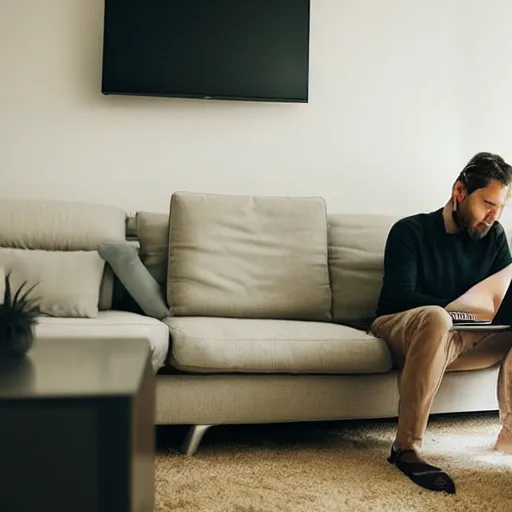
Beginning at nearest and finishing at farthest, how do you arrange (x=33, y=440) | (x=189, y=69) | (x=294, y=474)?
(x=33, y=440), (x=294, y=474), (x=189, y=69)

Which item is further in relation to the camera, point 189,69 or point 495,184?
point 189,69

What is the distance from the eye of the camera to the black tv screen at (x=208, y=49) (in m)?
3.12

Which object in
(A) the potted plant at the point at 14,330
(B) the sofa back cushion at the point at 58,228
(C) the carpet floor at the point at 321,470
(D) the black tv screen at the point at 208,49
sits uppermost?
(D) the black tv screen at the point at 208,49

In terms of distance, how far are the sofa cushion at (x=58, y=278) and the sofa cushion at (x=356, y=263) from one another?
91 centimetres

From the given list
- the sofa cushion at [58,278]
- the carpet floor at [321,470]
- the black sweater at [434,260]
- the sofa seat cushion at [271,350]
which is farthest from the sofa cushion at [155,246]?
the black sweater at [434,260]

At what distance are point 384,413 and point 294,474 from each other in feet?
1.51

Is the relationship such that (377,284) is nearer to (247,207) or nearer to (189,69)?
(247,207)

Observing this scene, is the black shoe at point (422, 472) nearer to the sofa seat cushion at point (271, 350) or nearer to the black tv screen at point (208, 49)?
the sofa seat cushion at point (271, 350)

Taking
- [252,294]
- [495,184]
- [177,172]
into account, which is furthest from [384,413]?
[177,172]

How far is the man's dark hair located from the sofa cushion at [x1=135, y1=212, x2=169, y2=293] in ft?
3.69

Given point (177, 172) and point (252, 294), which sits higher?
point (177, 172)

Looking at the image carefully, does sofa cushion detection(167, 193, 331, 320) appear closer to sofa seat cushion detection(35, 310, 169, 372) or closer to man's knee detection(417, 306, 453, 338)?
sofa seat cushion detection(35, 310, 169, 372)

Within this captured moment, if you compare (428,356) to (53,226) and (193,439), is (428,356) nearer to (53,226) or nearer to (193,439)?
(193,439)

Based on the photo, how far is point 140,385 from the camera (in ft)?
3.93
